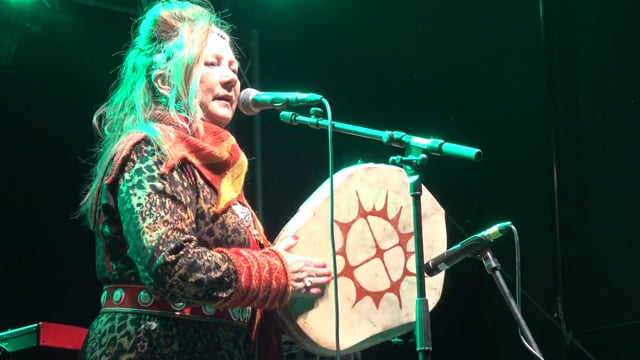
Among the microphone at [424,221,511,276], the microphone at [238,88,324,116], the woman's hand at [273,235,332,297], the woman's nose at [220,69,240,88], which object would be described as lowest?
the woman's hand at [273,235,332,297]

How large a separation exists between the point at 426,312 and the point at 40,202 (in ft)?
7.74

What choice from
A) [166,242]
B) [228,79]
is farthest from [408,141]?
[166,242]

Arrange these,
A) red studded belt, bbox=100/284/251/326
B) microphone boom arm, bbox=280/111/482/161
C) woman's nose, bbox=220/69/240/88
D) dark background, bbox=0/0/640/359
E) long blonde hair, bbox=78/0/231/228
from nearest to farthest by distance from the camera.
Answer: red studded belt, bbox=100/284/251/326, microphone boom arm, bbox=280/111/482/161, long blonde hair, bbox=78/0/231/228, woman's nose, bbox=220/69/240/88, dark background, bbox=0/0/640/359

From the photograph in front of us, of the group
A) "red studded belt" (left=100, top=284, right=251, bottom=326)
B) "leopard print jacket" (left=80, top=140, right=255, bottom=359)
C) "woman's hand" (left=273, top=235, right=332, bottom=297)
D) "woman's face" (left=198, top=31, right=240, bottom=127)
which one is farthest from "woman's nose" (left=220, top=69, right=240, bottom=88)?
"red studded belt" (left=100, top=284, right=251, bottom=326)

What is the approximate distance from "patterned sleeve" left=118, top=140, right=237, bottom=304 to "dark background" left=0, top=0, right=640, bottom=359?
184 centimetres

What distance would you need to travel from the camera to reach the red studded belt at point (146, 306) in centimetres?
179

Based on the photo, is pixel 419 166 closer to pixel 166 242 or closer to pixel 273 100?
pixel 273 100

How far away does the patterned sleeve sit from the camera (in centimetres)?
168

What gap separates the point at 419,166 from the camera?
197cm

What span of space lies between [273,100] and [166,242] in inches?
24.9

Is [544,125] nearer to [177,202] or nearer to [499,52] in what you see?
[499,52]

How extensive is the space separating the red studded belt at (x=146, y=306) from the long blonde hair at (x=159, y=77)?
0.76ft

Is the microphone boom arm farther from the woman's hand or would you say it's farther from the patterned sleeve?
the patterned sleeve

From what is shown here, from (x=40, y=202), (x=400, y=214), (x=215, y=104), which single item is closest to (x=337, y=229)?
(x=400, y=214)
